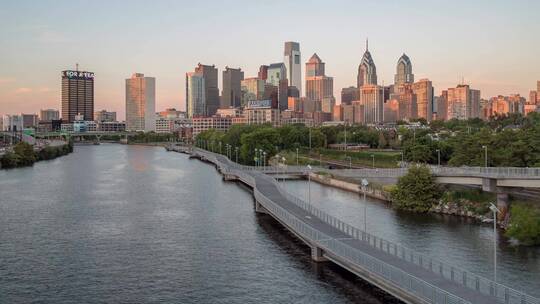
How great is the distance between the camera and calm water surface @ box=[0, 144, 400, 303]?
36.5m

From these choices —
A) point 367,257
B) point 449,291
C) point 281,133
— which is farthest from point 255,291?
point 281,133

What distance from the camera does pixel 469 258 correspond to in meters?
43.8

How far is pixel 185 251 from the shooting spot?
155ft

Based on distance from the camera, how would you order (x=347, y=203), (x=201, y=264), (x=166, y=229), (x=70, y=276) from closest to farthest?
(x=70, y=276)
(x=201, y=264)
(x=166, y=229)
(x=347, y=203)

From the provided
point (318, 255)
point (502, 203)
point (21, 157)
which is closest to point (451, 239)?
point (502, 203)

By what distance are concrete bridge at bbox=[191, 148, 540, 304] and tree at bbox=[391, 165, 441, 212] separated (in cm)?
1472

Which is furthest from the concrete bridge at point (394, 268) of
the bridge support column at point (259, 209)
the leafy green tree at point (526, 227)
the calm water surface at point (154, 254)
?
the leafy green tree at point (526, 227)

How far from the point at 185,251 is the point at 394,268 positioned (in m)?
19.8

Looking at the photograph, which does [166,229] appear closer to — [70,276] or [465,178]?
[70,276]

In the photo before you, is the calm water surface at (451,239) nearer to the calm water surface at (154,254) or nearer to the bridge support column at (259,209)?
the bridge support column at (259,209)

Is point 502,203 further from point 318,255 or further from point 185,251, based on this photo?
point 185,251

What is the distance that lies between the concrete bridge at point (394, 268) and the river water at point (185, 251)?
1.57m

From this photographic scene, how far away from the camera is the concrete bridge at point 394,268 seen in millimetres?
29141

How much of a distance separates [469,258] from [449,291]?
1537cm
